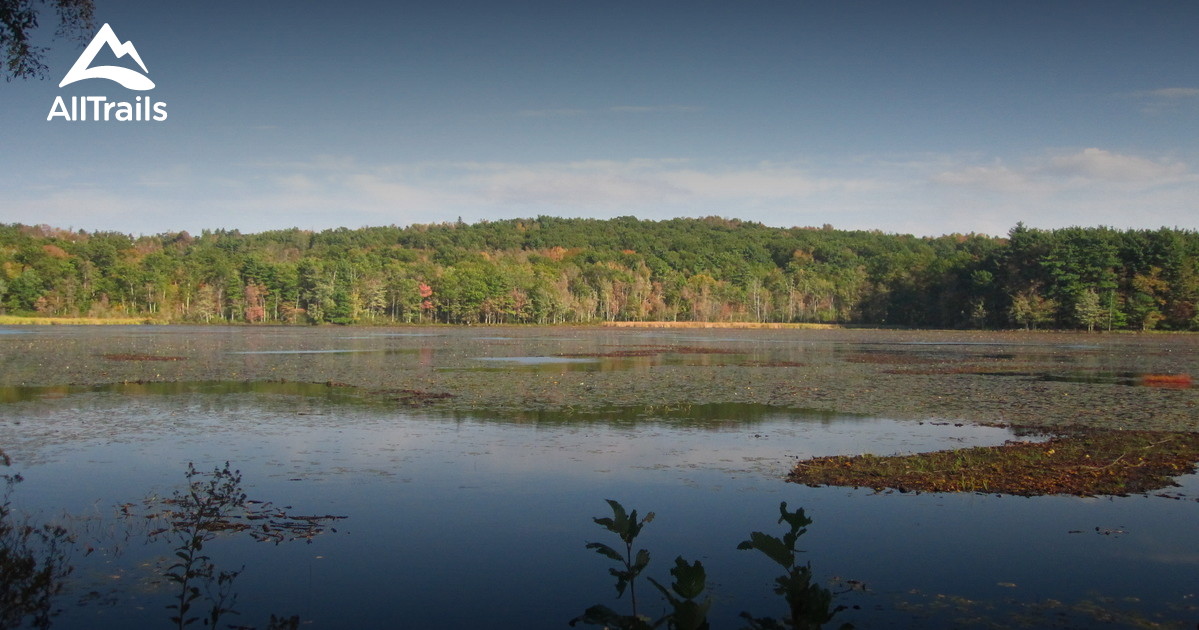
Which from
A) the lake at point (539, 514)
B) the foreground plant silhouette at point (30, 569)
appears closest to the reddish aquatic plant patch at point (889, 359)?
the lake at point (539, 514)

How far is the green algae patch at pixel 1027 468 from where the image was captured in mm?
11648

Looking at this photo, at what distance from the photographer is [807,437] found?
53.7 feet

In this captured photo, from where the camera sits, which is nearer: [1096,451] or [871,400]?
[1096,451]

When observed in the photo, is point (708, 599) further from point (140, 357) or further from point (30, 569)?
point (140, 357)

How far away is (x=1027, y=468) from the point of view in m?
12.6

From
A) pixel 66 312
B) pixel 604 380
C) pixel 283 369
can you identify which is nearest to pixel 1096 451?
pixel 604 380

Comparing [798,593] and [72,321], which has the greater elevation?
[798,593]

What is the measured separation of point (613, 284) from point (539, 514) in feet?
459

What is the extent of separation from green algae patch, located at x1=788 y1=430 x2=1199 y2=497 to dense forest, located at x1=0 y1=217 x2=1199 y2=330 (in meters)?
91.8

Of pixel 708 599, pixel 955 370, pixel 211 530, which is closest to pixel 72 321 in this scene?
pixel 955 370

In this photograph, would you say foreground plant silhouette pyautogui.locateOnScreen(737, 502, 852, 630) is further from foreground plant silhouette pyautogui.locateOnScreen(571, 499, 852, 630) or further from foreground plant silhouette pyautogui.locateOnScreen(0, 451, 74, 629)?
foreground plant silhouette pyautogui.locateOnScreen(0, 451, 74, 629)

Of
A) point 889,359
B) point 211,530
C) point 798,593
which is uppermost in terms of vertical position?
point 798,593

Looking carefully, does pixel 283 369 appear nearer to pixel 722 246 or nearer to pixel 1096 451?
pixel 1096 451

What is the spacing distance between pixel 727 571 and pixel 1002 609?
2.48 metres
